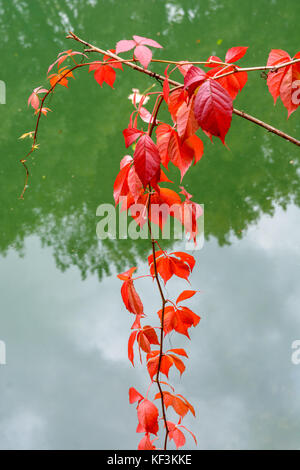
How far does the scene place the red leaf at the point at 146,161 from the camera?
56 cm

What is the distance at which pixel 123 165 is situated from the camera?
2.21ft

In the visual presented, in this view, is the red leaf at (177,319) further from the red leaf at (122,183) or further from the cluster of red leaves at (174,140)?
the red leaf at (122,183)

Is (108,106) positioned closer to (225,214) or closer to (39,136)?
(39,136)

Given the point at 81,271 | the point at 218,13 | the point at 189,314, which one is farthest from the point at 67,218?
the point at 218,13

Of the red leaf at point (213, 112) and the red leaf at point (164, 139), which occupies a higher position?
the red leaf at point (164, 139)

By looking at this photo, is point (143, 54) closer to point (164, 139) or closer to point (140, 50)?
point (140, 50)

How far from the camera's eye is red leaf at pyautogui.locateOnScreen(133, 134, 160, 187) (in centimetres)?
56

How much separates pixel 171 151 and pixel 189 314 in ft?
1.06

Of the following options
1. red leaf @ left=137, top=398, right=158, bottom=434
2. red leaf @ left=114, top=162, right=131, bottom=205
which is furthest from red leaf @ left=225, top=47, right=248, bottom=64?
red leaf @ left=137, top=398, right=158, bottom=434

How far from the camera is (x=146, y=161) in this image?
0.55 m

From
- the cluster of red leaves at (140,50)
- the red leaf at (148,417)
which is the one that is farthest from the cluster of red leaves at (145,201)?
the red leaf at (148,417)

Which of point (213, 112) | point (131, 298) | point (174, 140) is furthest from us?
point (131, 298)

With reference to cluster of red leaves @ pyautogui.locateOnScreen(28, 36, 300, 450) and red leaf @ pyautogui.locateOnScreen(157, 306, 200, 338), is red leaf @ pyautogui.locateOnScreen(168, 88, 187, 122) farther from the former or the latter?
red leaf @ pyautogui.locateOnScreen(157, 306, 200, 338)

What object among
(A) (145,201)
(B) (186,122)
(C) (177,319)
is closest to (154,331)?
(C) (177,319)
